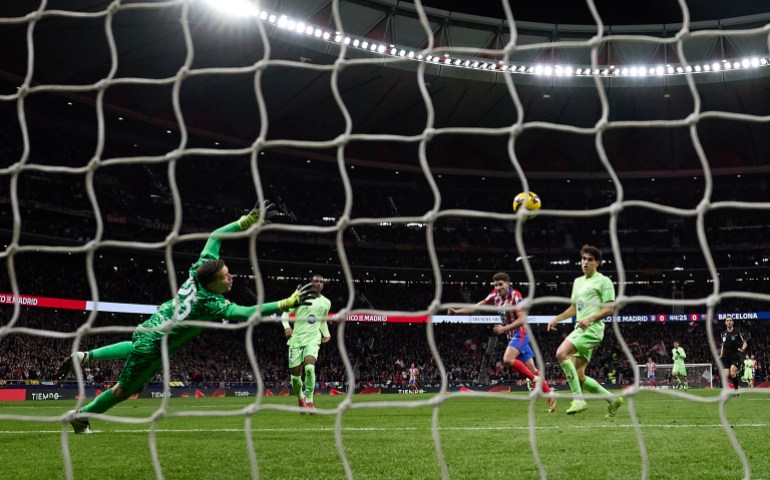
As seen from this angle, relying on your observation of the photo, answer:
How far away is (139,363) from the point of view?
5934mm

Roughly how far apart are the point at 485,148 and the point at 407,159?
3755 millimetres

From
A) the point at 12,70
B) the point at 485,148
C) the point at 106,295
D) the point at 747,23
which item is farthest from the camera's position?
the point at 485,148

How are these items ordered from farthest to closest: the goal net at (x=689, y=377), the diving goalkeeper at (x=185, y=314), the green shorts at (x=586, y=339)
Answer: the goal net at (x=689, y=377)
the green shorts at (x=586, y=339)
the diving goalkeeper at (x=185, y=314)

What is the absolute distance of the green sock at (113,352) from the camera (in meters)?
6.62

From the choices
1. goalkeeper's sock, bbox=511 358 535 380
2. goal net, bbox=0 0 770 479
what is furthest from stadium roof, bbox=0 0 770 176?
goalkeeper's sock, bbox=511 358 535 380

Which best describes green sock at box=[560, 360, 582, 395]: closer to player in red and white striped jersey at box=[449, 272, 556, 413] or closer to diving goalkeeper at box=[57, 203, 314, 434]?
player in red and white striped jersey at box=[449, 272, 556, 413]

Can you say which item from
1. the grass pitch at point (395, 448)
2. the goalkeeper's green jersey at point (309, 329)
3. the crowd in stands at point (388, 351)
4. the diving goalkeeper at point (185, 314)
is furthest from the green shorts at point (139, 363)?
→ the crowd in stands at point (388, 351)

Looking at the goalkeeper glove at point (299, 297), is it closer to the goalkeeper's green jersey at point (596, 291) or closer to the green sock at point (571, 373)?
the goalkeeper's green jersey at point (596, 291)

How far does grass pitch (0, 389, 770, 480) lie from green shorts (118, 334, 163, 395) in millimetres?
580

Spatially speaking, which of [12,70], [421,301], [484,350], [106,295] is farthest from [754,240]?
[12,70]

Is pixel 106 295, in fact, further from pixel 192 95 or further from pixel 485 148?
pixel 485 148

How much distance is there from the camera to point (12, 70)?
915 inches

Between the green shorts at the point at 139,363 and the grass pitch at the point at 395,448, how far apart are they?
0.58 meters

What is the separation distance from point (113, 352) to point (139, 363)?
999mm
